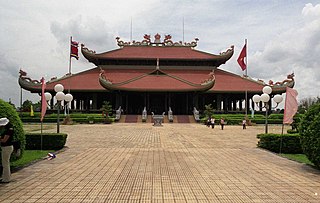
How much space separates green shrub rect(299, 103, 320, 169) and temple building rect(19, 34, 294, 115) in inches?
1081

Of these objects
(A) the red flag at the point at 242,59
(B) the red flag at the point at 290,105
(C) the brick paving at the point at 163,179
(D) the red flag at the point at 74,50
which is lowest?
(C) the brick paving at the point at 163,179

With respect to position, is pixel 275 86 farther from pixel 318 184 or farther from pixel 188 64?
pixel 318 184

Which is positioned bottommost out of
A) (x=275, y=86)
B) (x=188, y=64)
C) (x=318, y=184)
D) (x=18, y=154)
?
(x=318, y=184)

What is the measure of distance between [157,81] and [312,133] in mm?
31987

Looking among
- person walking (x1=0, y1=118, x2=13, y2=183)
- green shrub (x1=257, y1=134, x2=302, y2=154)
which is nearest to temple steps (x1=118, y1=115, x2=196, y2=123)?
green shrub (x1=257, y1=134, x2=302, y2=154)

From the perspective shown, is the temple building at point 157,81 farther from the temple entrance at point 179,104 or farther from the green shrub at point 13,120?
the green shrub at point 13,120

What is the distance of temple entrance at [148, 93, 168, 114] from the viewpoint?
141 ft

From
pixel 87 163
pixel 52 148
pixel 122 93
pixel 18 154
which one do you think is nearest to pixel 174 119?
pixel 122 93

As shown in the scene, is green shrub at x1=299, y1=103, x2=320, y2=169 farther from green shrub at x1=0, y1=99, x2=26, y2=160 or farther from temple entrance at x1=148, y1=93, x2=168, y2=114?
temple entrance at x1=148, y1=93, x2=168, y2=114

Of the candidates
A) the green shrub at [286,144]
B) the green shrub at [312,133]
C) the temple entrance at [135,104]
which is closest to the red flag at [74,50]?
the temple entrance at [135,104]

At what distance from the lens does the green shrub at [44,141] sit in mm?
11797

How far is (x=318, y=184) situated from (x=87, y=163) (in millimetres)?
6289

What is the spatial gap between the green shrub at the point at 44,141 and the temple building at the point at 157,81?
24279 mm

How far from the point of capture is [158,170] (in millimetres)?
7930
